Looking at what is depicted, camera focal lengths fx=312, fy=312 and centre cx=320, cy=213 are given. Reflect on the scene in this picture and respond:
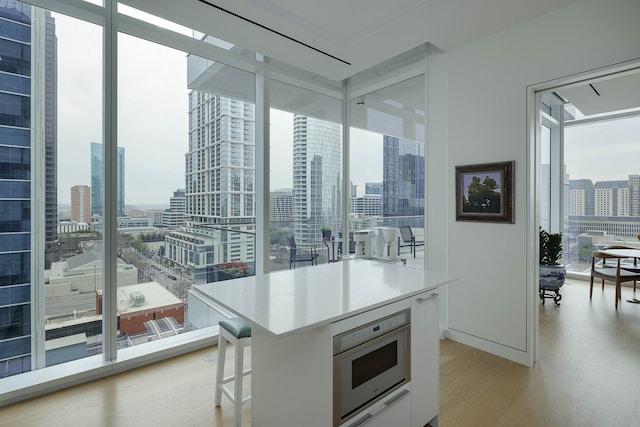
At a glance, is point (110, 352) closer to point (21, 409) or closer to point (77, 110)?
point (21, 409)

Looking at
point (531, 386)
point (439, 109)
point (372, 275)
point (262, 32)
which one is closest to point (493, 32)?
point (439, 109)

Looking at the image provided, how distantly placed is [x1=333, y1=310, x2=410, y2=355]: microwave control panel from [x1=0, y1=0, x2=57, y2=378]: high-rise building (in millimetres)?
2505

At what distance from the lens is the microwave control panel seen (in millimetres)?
1409

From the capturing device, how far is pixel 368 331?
1531 millimetres

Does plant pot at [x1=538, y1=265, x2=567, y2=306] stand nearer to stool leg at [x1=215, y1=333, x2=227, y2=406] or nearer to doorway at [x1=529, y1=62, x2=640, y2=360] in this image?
doorway at [x1=529, y1=62, x2=640, y2=360]

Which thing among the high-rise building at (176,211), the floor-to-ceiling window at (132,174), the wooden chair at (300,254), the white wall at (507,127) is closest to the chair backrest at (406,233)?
the floor-to-ceiling window at (132,174)

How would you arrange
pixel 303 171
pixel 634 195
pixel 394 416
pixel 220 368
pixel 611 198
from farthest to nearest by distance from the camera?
pixel 611 198
pixel 634 195
pixel 303 171
pixel 220 368
pixel 394 416

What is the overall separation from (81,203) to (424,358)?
287 centimetres

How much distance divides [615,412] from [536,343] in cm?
76

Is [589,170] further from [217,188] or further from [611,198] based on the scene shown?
[217,188]

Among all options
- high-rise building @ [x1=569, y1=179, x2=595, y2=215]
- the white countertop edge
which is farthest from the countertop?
high-rise building @ [x1=569, y1=179, x2=595, y2=215]

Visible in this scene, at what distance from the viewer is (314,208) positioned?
169 inches

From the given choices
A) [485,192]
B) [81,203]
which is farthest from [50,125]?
[485,192]

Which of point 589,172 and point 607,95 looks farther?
point 589,172
